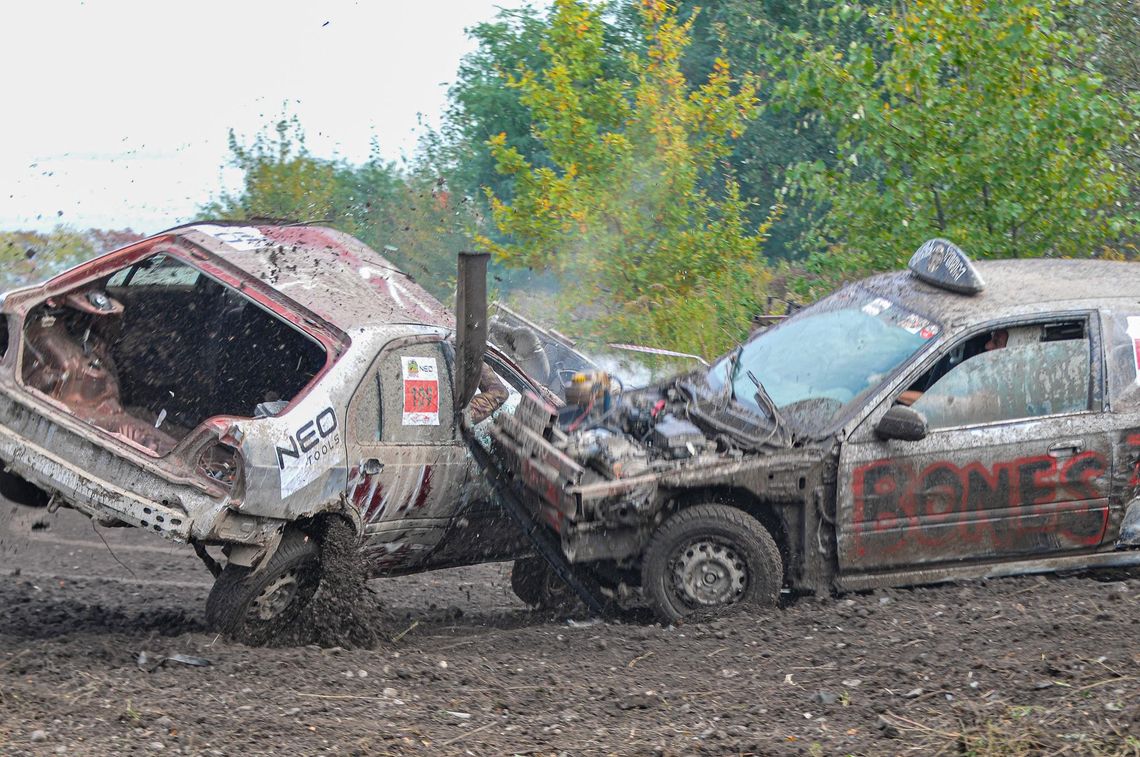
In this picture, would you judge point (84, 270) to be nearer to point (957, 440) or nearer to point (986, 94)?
point (957, 440)

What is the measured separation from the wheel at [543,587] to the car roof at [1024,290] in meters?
2.64

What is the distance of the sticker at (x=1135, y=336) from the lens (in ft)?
21.4

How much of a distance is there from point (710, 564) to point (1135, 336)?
261cm

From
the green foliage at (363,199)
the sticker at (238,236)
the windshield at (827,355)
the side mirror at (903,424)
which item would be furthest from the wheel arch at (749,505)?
the green foliage at (363,199)

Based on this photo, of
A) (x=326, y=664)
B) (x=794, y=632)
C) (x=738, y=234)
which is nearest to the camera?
(x=326, y=664)

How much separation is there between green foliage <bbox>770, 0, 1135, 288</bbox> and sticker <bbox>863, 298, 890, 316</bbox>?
4006mm

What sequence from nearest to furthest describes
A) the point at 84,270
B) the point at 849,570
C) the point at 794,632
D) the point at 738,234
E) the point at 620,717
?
the point at 620,717
the point at 794,632
the point at 849,570
the point at 84,270
the point at 738,234

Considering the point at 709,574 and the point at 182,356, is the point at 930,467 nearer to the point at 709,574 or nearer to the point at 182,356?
the point at 709,574

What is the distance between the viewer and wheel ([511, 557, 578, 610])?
7609 millimetres

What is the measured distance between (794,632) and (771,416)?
124 cm

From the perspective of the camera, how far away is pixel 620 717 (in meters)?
4.96

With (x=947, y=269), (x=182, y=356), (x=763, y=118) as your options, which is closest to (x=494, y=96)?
(x=763, y=118)

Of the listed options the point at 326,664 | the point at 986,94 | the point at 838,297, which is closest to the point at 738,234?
the point at 986,94

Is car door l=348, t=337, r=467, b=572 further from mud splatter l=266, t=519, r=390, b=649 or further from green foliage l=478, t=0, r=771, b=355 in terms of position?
green foliage l=478, t=0, r=771, b=355
